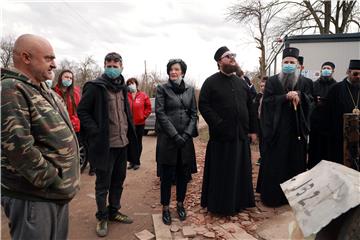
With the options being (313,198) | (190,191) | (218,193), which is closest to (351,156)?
(313,198)

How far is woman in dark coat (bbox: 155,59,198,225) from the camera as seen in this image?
3.70 m

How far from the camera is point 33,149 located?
6.10ft

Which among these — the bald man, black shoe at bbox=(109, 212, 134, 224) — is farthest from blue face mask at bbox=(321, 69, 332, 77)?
the bald man

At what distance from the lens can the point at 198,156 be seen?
8133mm

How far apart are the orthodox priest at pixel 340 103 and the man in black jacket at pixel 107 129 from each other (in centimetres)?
287

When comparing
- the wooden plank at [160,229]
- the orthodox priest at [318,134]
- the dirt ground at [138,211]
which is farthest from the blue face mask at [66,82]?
the orthodox priest at [318,134]

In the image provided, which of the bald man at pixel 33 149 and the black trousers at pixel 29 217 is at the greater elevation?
the bald man at pixel 33 149

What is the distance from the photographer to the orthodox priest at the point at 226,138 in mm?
3824

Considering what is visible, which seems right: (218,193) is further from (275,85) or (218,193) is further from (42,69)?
(42,69)

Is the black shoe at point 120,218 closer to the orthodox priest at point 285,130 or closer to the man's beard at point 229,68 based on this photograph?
the orthodox priest at point 285,130

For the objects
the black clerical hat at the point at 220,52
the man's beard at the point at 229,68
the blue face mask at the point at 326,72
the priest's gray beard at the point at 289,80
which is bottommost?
the priest's gray beard at the point at 289,80

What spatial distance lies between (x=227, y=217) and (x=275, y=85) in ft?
6.47

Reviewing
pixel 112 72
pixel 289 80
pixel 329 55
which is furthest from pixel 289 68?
pixel 329 55

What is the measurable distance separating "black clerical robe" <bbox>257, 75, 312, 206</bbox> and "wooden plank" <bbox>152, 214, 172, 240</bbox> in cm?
153
